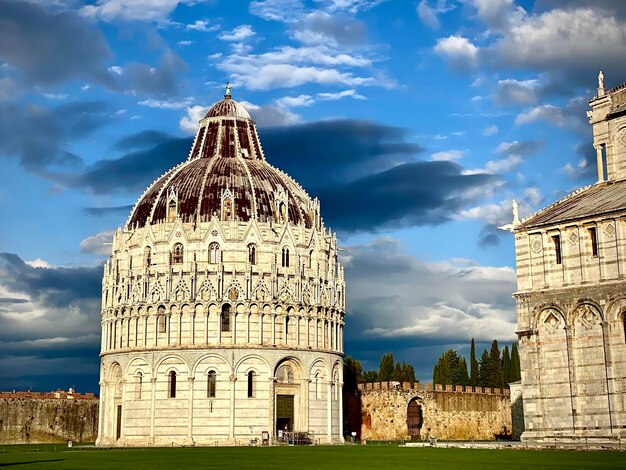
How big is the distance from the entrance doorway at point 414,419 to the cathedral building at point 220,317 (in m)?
13.6

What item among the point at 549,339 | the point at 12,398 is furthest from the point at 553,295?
the point at 12,398

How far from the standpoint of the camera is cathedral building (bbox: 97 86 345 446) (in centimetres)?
8081

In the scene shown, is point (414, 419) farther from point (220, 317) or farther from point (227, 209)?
point (227, 209)

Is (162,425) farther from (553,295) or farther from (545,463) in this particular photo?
(545,463)

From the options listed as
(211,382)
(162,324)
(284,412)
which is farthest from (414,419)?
(162,324)

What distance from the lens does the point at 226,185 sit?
86938mm

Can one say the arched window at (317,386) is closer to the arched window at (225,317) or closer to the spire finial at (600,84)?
the arched window at (225,317)

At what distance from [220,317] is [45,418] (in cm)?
2445

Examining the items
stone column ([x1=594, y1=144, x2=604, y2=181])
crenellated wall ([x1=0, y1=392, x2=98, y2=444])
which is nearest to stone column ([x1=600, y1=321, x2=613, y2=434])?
stone column ([x1=594, y1=144, x2=604, y2=181])

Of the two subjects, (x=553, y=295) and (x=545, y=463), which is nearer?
(x=545, y=463)

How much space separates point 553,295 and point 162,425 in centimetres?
3930

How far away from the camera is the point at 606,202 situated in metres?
56.8

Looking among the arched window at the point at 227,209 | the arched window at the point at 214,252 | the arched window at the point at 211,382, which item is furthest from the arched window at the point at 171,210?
the arched window at the point at 211,382

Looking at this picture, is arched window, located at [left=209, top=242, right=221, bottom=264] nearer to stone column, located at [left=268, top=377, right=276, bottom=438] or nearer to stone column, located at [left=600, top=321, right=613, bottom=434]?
stone column, located at [left=268, top=377, right=276, bottom=438]
